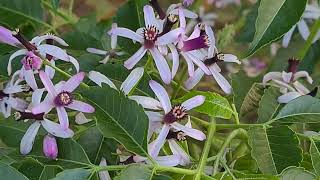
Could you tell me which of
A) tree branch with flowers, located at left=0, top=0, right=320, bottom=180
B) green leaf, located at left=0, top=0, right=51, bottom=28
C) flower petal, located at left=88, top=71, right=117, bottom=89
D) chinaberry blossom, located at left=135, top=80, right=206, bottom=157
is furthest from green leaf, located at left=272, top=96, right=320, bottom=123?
green leaf, located at left=0, top=0, right=51, bottom=28

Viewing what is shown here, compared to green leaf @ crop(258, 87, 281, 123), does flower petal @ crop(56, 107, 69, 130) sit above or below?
above

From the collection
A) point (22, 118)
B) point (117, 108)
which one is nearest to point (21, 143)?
point (22, 118)

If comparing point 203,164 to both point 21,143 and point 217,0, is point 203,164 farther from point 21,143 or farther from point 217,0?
point 217,0

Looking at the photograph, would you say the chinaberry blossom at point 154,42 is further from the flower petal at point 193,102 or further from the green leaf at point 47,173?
the green leaf at point 47,173

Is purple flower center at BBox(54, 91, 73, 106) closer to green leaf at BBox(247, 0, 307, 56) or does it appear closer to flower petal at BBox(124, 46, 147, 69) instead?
flower petal at BBox(124, 46, 147, 69)

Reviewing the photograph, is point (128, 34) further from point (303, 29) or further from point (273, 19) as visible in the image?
point (303, 29)

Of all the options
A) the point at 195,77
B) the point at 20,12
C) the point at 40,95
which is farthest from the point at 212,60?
the point at 20,12
